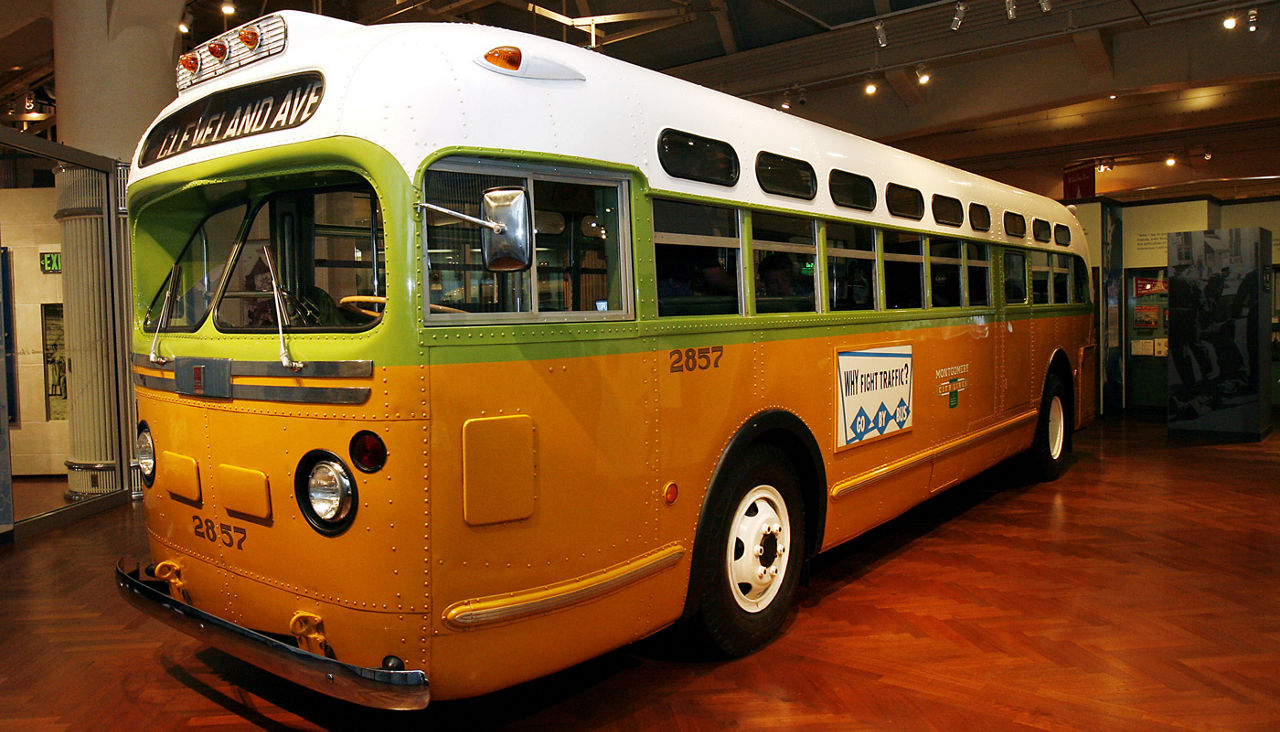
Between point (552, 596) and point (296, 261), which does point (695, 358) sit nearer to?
point (552, 596)

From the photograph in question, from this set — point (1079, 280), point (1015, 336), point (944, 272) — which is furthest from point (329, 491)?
point (1079, 280)

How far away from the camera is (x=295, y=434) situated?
283cm

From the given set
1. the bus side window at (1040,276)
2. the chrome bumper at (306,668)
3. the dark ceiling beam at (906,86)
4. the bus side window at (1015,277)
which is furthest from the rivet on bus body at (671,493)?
the dark ceiling beam at (906,86)

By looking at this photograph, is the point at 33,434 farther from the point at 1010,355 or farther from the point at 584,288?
the point at 1010,355

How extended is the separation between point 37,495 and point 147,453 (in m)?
4.99

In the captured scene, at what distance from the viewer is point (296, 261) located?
327 cm

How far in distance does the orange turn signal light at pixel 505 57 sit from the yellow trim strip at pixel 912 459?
2621mm

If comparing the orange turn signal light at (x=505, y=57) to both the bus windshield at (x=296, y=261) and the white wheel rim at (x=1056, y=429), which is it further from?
the white wheel rim at (x=1056, y=429)

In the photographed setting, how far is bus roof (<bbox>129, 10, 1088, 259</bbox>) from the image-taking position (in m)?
2.70

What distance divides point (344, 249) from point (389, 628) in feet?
4.71

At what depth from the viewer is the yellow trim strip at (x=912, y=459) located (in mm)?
4488

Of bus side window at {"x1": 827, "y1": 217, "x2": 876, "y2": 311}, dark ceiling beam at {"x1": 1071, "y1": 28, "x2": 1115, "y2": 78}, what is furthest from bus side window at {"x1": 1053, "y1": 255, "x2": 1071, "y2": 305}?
bus side window at {"x1": 827, "y1": 217, "x2": 876, "y2": 311}

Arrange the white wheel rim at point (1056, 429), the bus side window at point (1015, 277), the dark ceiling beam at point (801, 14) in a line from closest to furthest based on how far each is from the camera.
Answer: the bus side window at point (1015, 277) → the white wheel rim at point (1056, 429) → the dark ceiling beam at point (801, 14)

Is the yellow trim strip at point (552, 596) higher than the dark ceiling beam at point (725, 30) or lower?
lower
